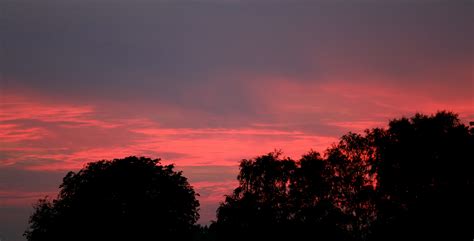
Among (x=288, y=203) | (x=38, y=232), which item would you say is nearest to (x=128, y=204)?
(x=38, y=232)

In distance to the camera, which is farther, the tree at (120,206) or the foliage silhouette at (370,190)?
the tree at (120,206)

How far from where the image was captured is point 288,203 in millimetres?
94062

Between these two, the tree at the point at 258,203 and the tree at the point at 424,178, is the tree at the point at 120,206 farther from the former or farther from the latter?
the tree at the point at 424,178

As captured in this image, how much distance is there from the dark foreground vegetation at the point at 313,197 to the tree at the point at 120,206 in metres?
0.17

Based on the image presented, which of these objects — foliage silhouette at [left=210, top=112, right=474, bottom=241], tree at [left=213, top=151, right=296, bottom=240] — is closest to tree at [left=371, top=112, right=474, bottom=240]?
foliage silhouette at [left=210, top=112, right=474, bottom=241]

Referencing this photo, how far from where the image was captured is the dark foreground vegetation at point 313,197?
251 ft

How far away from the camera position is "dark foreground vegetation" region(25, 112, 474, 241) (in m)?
76.6

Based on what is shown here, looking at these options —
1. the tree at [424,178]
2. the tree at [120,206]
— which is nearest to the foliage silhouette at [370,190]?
the tree at [424,178]

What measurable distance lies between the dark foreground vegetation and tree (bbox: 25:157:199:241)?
168 millimetres

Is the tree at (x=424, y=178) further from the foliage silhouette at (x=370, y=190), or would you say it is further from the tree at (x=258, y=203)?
the tree at (x=258, y=203)

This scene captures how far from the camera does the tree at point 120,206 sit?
330 feet

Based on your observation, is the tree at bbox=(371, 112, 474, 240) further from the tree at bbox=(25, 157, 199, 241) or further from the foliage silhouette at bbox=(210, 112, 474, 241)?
the tree at bbox=(25, 157, 199, 241)

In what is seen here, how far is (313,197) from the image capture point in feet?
302

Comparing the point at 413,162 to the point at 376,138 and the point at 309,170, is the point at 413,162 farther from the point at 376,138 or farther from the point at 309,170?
the point at 309,170
